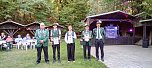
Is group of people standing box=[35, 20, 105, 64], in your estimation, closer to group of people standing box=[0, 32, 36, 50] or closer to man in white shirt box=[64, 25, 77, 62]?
man in white shirt box=[64, 25, 77, 62]

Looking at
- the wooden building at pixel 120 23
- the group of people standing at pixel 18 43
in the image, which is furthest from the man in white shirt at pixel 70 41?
the wooden building at pixel 120 23

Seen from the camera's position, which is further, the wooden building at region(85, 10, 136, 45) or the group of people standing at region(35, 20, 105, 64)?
the wooden building at region(85, 10, 136, 45)

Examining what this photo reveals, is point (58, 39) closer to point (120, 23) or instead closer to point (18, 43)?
point (18, 43)

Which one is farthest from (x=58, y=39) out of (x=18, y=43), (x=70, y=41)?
(x=18, y=43)

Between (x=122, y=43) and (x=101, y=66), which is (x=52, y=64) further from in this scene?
(x=122, y=43)

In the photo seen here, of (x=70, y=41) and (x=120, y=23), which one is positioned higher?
(x=120, y=23)

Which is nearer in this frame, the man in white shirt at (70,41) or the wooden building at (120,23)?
the man in white shirt at (70,41)

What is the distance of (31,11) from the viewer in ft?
98.6

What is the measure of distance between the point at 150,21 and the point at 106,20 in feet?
12.4

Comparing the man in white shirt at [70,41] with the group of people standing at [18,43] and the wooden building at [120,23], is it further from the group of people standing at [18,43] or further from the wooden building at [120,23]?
the wooden building at [120,23]

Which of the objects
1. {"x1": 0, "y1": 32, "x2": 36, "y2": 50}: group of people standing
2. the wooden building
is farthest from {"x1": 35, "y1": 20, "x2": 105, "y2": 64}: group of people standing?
the wooden building

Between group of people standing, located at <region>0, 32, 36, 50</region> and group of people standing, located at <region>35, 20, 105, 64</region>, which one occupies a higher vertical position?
group of people standing, located at <region>35, 20, 105, 64</region>

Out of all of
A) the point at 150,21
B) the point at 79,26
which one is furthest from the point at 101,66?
the point at 79,26

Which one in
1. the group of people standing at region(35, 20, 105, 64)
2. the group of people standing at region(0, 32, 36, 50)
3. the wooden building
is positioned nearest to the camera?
the group of people standing at region(35, 20, 105, 64)
